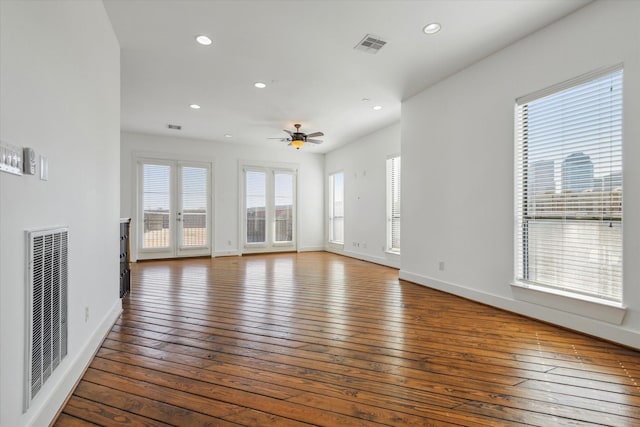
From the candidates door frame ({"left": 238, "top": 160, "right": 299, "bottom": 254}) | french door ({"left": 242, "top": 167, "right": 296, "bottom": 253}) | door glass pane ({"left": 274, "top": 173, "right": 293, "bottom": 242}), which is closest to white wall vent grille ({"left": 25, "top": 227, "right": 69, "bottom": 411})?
door frame ({"left": 238, "top": 160, "right": 299, "bottom": 254})

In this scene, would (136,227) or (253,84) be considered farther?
(136,227)

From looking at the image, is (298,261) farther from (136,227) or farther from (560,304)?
(560,304)

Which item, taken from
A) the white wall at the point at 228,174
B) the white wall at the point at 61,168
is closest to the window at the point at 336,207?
the white wall at the point at 228,174

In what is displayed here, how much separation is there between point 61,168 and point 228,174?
21.2 feet

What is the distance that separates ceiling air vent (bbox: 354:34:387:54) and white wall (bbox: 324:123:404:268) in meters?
3.02

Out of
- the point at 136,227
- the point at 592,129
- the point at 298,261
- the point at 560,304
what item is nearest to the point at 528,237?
the point at 560,304

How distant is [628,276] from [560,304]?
64 cm

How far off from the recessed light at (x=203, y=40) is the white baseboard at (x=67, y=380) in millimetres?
2919

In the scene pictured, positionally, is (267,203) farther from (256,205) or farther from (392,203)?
(392,203)

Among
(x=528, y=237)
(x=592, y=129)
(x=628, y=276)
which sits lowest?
(x=628, y=276)

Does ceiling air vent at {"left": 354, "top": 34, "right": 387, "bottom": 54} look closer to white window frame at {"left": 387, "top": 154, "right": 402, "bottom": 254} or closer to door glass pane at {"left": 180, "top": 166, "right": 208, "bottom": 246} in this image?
white window frame at {"left": 387, "top": 154, "right": 402, "bottom": 254}

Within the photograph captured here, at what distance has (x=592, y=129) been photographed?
112 inches

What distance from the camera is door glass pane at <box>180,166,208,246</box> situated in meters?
7.75

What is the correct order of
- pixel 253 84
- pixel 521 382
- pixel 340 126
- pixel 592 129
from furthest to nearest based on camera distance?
pixel 340 126
pixel 253 84
pixel 592 129
pixel 521 382
